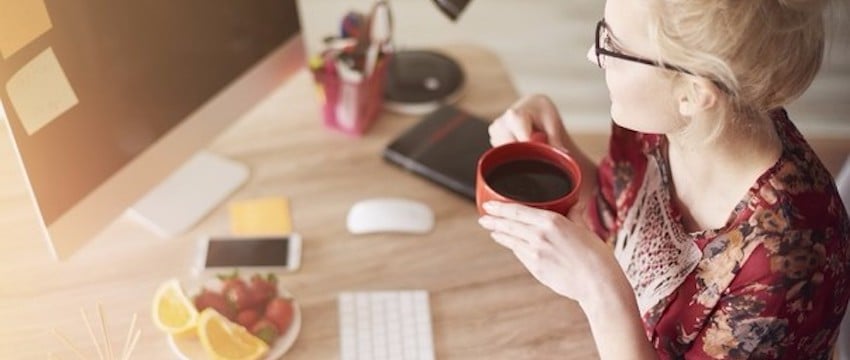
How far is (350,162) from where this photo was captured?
143 cm

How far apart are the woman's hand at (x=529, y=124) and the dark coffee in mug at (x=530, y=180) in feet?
0.30

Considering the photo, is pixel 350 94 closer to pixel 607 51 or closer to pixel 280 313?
pixel 280 313

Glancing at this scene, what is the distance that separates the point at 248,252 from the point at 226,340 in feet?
Answer: 0.57

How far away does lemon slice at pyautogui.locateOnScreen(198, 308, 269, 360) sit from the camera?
1100mm

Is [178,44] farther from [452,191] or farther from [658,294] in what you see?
[658,294]

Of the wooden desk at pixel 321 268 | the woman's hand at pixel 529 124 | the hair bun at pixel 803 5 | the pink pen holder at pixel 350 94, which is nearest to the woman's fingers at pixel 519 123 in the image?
the woman's hand at pixel 529 124

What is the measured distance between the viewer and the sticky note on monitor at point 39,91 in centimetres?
100

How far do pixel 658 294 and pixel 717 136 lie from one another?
0.21 m

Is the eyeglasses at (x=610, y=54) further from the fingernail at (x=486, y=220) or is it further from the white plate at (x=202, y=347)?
the white plate at (x=202, y=347)

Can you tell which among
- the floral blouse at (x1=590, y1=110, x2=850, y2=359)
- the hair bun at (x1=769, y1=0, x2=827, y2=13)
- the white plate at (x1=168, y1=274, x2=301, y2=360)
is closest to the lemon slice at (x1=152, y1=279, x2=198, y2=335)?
the white plate at (x1=168, y1=274, x2=301, y2=360)

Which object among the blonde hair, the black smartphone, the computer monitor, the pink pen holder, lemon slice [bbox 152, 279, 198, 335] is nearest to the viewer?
the blonde hair

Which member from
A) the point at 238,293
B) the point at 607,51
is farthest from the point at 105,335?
the point at 607,51

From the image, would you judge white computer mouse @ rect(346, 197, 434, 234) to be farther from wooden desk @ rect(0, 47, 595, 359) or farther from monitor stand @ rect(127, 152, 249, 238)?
monitor stand @ rect(127, 152, 249, 238)

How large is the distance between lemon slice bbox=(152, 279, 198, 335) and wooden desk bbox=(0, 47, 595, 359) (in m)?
0.02
